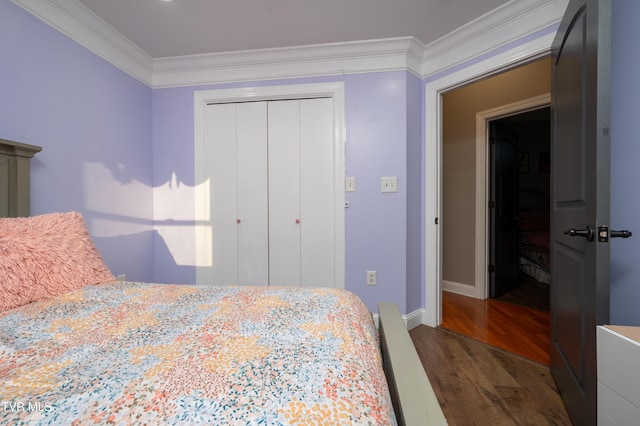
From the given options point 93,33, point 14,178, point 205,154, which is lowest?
point 14,178

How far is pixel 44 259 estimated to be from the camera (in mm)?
1111

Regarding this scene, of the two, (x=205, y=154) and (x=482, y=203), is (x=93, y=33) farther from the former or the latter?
(x=482, y=203)

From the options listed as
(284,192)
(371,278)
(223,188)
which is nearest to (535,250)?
(371,278)

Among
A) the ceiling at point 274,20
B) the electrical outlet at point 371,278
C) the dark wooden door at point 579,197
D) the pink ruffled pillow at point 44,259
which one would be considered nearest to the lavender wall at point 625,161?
the dark wooden door at point 579,197

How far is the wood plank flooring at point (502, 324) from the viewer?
2086 millimetres

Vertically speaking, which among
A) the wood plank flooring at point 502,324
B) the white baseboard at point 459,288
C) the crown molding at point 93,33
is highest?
the crown molding at point 93,33

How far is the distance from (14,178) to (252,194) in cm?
148

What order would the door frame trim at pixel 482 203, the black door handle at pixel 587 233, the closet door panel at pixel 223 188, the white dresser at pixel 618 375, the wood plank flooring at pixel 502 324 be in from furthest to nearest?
1. the door frame trim at pixel 482 203
2. the closet door panel at pixel 223 188
3. the wood plank flooring at pixel 502 324
4. the black door handle at pixel 587 233
5. the white dresser at pixel 618 375

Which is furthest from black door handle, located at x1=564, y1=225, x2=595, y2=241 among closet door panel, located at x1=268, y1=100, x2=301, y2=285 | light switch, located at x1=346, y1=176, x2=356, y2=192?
closet door panel, located at x1=268, y1=100, x2=301, y2=285

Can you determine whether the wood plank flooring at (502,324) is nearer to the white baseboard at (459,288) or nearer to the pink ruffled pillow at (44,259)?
the white baseboard at (459,288)

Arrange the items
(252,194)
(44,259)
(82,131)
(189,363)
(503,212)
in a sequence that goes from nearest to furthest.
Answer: (189,363) < (44,259) < (82,131) < (252,194) < (503,212)

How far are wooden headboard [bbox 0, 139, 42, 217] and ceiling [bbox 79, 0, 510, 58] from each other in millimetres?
1140

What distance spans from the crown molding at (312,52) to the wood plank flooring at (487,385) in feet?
6.82

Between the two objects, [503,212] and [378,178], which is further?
[503,212]
